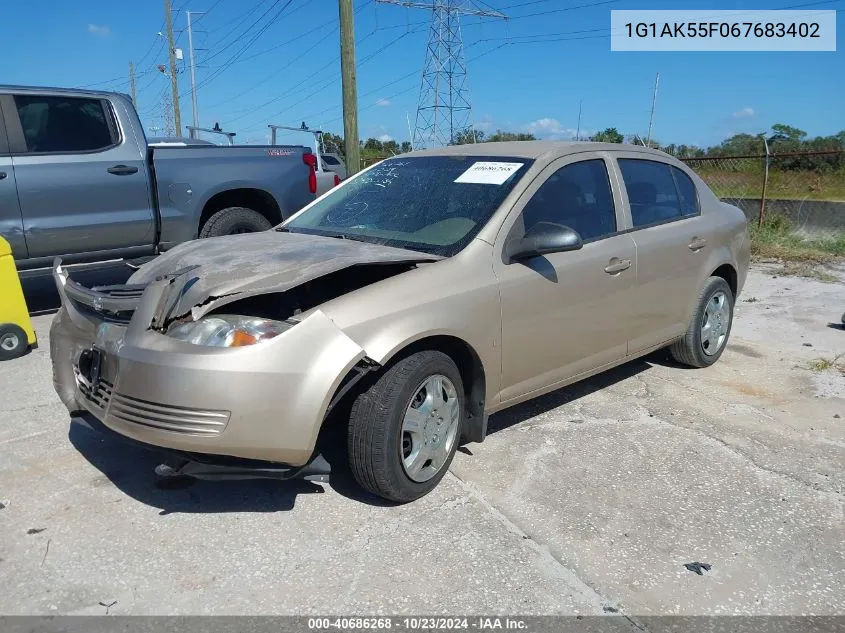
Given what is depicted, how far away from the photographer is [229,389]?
2762 mm

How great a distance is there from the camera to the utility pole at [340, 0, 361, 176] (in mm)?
11102

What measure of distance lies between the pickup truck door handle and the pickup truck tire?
878 millimetres

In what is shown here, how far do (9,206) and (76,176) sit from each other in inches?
24.6

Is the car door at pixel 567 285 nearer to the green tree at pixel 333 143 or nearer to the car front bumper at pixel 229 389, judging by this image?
the car front bumper at pixel 229 389

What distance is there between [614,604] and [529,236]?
179cm

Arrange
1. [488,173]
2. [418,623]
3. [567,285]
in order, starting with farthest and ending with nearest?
[488,173], [567,285], [418,623]

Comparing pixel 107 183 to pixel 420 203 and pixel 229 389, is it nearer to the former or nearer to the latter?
pixel 420 203

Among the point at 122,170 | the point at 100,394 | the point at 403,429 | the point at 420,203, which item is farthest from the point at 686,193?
the point at 122,170

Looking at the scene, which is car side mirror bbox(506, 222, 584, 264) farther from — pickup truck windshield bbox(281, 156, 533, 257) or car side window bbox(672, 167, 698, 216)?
car side window bbox(672, 167, 698, 216)

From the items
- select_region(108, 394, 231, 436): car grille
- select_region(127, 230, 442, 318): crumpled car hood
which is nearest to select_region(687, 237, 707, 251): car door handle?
select_region(127, 230, 442, 318): crumpled car hood

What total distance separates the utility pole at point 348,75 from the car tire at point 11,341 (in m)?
6.27

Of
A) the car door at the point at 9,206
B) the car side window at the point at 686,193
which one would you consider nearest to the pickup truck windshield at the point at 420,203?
the car side window at the point at 686,193

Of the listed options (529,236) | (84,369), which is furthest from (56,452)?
(529,236)

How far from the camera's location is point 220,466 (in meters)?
2.90
